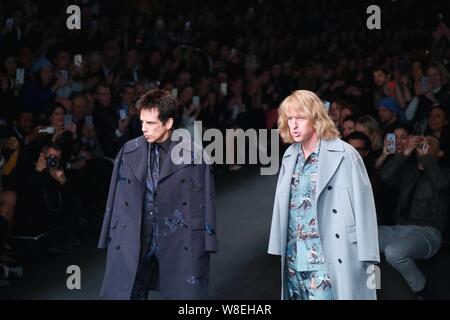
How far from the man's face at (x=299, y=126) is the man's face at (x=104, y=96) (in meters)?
4.01

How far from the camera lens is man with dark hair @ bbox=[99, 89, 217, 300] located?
347 centimetres

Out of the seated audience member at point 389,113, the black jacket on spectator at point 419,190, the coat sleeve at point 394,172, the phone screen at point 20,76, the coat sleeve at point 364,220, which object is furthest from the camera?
the seated audience member at point 389,113

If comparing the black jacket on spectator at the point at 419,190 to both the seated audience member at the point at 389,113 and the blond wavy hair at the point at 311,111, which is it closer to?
the seated audience member at the point at 389,113

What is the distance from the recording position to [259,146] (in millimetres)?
9234

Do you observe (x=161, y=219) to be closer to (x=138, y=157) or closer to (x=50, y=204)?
(x=138, y=157)

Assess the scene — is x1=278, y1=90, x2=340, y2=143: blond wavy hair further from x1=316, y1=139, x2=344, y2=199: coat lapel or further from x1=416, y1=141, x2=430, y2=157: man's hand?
x1=416, y1=141, x2=430, y2=157: man's hand

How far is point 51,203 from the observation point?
5590 millimetres

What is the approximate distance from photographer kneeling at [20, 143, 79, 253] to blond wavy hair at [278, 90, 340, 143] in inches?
104

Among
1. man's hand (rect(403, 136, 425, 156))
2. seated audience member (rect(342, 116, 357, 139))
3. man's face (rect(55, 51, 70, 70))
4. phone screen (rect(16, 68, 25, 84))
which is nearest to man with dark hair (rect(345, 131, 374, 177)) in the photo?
man's hand (rect(403, 136, 425, 156))

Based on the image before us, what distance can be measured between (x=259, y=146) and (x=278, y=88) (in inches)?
54.2

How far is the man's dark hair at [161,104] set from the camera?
11.4 ft

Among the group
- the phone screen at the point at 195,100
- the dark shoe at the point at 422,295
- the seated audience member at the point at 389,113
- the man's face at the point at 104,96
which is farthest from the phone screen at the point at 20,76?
the dark shoe at the point at 422,295

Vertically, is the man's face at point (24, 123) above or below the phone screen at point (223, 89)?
below

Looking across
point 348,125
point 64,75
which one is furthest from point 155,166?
point 64,75
